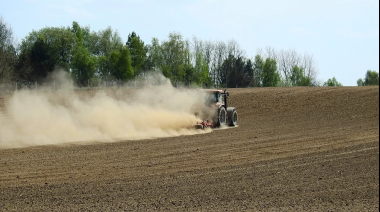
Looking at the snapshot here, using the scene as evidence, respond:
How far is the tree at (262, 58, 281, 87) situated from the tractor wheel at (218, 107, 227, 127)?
57834 mm

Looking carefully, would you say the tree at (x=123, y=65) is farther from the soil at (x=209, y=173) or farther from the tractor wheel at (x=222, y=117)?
the soil at (x=209, y=173)

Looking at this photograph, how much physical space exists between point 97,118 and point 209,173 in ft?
37.0

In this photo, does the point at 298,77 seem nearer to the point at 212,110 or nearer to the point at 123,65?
the point at 123,65

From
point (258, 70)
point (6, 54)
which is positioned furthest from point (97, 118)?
Answer: point (258, 70)

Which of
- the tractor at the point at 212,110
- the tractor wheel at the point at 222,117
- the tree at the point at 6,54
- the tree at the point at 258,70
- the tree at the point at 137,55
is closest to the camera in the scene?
the tractor at the point at 212,110

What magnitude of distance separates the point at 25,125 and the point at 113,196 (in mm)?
11741

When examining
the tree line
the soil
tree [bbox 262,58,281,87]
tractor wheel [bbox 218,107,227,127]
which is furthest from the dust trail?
tree [bbox 262,58,281,87]

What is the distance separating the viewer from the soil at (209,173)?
9.41 metres

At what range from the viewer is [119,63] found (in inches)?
2625

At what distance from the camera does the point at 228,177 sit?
11.8m

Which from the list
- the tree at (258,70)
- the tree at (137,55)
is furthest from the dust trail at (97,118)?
the tree at (258,70)

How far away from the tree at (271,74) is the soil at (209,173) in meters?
62.6

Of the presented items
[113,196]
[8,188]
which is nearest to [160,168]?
[113,196]

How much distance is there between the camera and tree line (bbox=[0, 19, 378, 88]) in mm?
58691
